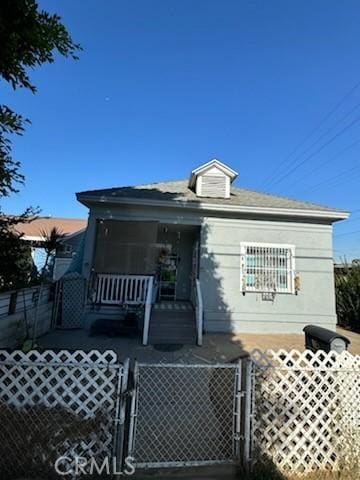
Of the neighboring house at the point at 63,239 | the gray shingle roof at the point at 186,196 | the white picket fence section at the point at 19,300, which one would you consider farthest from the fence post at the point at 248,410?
the neighboring house at the point at 63,239

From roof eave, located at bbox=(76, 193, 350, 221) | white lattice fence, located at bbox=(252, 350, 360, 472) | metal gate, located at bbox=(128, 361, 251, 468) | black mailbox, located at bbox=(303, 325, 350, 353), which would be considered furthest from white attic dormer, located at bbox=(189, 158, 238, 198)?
white lattice fence, located at bbox=(252, 350, 360, 472)

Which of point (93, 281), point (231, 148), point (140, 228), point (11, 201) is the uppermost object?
point (231, 148)

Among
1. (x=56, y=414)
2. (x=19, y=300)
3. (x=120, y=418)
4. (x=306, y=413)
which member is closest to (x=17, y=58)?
(x=56, y=414)

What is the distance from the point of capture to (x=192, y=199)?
383 inches

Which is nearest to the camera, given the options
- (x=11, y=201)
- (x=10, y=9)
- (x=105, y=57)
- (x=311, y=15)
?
(x=10, y=9)

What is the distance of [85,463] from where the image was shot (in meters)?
2.42

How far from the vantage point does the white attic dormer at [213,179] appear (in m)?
10.6

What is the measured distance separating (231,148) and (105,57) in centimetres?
1074

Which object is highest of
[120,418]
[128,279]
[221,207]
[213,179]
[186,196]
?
[213,179]

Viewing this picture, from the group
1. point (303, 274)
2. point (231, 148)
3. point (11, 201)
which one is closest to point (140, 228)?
point (11, 201)

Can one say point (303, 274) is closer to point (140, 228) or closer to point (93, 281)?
point (140, 228)

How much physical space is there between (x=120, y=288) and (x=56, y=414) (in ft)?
20.1

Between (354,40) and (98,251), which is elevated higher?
→ (354,40)

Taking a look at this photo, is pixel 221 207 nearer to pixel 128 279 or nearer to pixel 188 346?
pixel 128 279
